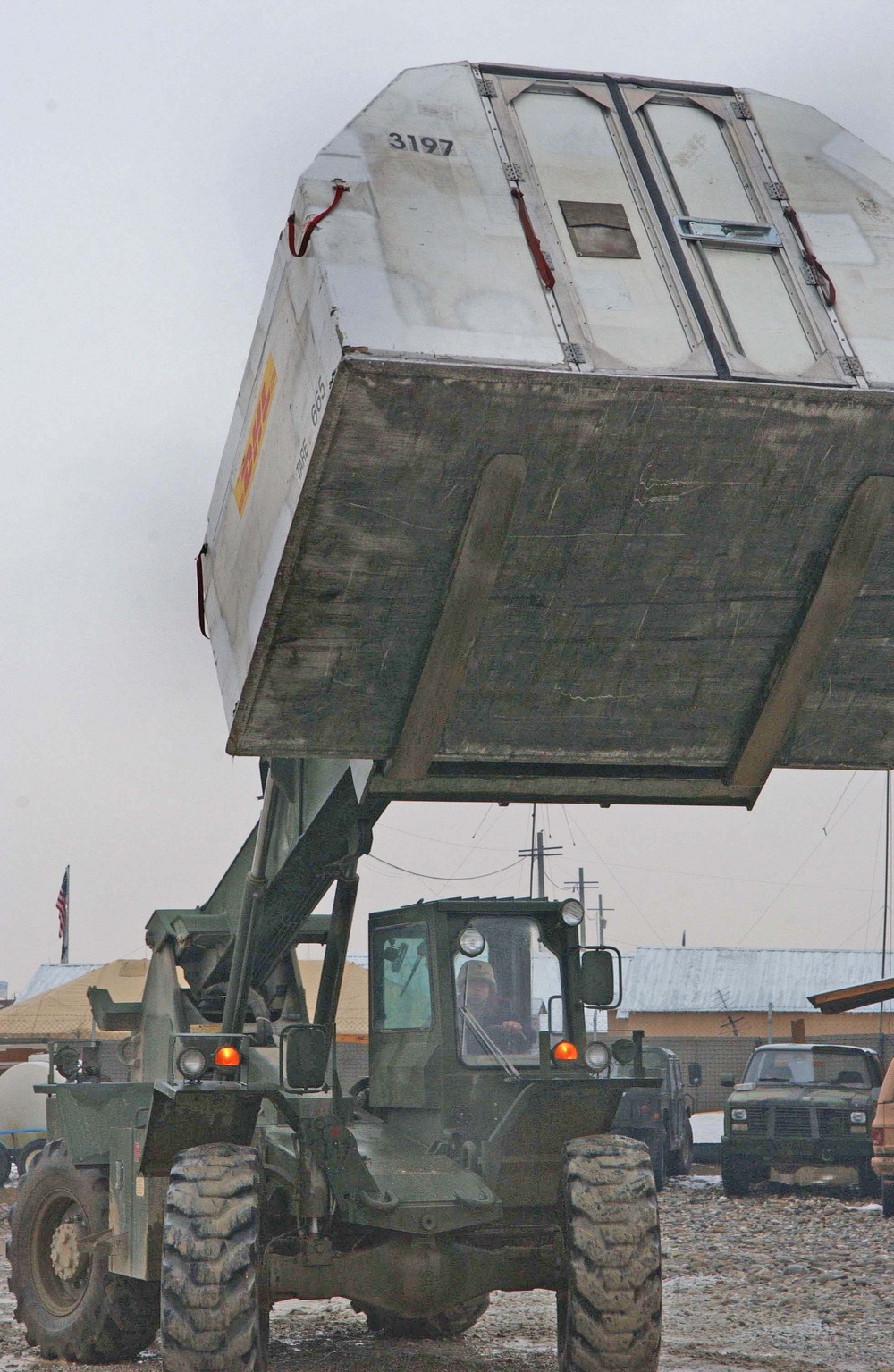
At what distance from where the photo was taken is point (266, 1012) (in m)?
9.03

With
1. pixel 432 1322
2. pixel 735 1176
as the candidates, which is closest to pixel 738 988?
pixel 735 1176

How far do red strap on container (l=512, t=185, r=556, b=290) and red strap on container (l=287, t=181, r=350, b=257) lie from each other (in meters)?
0.61

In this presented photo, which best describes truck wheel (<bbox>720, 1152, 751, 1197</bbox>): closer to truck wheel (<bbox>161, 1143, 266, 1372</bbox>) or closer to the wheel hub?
the wheel hub

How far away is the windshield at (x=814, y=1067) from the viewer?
62.4ft

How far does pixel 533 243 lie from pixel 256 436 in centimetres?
141

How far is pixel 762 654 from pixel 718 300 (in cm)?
147

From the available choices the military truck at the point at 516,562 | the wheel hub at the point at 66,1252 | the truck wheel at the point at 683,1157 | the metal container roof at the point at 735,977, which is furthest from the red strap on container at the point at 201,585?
the metal container roof at the point at 735,977

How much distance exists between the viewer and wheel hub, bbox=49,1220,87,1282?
28.4 feet

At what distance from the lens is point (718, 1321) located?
9.73 m

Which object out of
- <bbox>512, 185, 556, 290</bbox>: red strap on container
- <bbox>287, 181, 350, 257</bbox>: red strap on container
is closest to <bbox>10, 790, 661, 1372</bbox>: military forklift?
<bbox>287, 181, 350, 257</bbox>: red strap on container

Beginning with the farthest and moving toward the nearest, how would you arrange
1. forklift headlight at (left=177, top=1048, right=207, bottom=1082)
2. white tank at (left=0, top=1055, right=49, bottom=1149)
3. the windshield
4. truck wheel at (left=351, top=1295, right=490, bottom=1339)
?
white tank at (left=0, top=1055, right=49, bottom=1149), the windshield, truck wheel at (left=351, top=1295, right=490, bottom=1339), forklift headlight at (left=177, top=1048, right=207, bottom=1082)

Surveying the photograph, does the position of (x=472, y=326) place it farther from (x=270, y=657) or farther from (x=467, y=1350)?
(x=467, y=1350)

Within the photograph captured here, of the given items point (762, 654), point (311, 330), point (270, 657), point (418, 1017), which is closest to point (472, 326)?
point (311, 330)

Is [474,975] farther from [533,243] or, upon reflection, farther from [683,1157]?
[683,1157]
